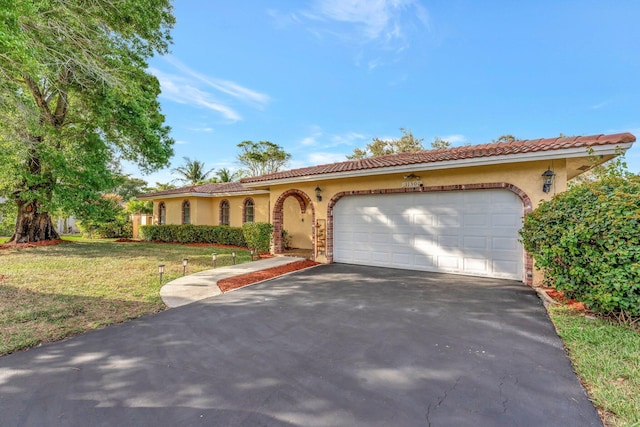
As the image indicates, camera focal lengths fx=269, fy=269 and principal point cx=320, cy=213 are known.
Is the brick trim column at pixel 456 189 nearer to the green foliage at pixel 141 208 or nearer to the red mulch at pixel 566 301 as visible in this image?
the red mulch at pixel 566 301

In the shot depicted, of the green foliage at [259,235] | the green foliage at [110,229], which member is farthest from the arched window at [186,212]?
the green foliage at [259,235]

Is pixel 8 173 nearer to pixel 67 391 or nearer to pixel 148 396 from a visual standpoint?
pixel 67 391

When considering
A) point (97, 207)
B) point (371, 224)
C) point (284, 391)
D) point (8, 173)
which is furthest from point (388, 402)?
point (8, 173)

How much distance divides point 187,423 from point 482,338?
3824 millimetres

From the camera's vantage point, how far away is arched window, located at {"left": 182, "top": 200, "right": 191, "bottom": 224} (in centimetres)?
1839

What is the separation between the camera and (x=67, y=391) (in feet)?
8.89

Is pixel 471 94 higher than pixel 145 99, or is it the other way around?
pixel 471 94

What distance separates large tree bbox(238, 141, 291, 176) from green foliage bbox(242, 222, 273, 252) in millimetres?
21171

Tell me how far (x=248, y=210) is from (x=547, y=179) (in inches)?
559

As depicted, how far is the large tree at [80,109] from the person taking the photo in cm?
779

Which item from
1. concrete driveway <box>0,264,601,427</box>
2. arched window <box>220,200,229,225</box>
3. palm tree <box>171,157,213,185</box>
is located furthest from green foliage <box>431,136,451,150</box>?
palm tree <box>171,157,213,185</box>

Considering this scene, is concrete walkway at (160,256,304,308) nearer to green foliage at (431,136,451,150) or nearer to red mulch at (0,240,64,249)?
red mulch at (0,240,64,249)

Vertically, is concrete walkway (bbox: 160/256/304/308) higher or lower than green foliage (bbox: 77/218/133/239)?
lower

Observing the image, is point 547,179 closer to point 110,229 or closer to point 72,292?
point 72,292
